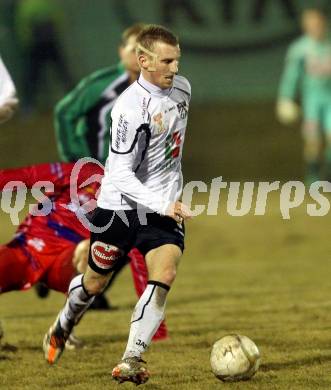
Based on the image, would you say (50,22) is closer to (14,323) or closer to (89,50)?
(89,50)

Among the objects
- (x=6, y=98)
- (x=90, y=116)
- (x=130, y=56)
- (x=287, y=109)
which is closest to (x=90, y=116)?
(x=90, y=116)

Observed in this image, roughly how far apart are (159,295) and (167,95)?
1.20 m

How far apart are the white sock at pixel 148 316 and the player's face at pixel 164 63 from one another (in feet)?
3.98

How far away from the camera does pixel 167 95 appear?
690cm

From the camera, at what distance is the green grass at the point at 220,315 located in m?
7.06

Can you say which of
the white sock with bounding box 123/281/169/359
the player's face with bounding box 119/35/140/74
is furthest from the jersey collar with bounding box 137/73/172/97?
the player's face with bounding box 119/35/140/74

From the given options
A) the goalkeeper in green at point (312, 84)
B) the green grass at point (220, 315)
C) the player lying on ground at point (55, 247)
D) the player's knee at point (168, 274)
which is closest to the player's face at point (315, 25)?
the goalkeeper in green at point (312, 84)

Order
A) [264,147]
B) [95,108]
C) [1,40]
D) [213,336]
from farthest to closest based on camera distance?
[264,147], [1,40], [95,108], [213,336]

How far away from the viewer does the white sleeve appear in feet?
22.0

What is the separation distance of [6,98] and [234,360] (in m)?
2.70

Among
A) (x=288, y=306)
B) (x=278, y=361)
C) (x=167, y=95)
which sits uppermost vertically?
(x=167, y=95)

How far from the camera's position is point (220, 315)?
9.85 m

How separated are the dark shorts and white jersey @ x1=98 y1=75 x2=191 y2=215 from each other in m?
0.08

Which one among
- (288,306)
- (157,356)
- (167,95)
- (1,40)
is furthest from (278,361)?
(1,40)
